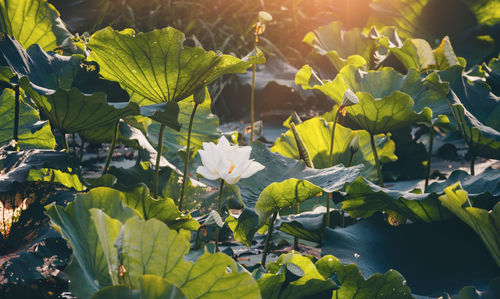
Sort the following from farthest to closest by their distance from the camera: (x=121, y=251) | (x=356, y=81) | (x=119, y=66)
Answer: (x=356, y=81), (x=119, y=66), (x=121, y=251)

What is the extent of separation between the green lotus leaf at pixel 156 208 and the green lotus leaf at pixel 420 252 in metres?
0.26

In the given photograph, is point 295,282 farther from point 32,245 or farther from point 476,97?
point 476,97

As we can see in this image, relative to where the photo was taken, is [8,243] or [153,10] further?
[153,10]

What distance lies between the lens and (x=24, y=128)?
50.6 inches

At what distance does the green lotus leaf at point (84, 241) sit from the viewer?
0.68 metres

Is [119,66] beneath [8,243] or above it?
above

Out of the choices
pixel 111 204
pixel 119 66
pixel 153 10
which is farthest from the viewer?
pixel 153 10

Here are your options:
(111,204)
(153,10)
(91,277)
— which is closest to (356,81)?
(111,204)

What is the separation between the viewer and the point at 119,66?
1.13 meters

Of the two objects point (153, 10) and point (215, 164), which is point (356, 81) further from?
point (153, 10)

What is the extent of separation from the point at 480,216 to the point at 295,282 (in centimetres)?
30

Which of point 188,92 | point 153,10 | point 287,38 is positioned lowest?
point 287,38

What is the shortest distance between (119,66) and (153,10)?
366 cm

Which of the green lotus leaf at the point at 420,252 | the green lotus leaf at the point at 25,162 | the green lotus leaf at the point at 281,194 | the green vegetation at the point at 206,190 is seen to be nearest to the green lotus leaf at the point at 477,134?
the green vegetation at the point at 206,190
